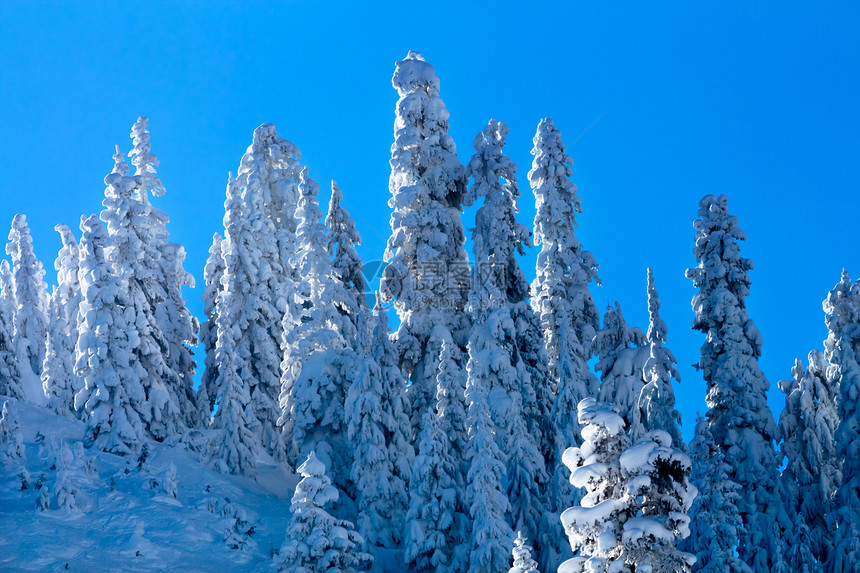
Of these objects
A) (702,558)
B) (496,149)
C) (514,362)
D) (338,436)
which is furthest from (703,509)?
(496,149)

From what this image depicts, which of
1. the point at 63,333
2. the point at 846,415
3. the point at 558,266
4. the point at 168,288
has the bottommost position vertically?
the point at 846,415

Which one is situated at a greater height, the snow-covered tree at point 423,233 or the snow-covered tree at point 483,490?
the snow-covered tree at point 423,233

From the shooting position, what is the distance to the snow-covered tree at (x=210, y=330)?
46312 mm

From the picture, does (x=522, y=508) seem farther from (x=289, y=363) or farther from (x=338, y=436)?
(x=289, y=363)

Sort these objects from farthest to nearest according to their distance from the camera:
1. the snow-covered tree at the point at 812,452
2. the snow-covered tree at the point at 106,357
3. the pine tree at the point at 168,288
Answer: the pine tree at the point at 168,288, the snow-covered tree at the point at 106,357, the snow-covered tree at the point at 812,452

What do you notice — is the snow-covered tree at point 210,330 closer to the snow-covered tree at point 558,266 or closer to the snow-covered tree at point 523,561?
the snow-covered tree at point 558,266

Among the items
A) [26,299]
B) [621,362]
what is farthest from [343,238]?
[26,299]

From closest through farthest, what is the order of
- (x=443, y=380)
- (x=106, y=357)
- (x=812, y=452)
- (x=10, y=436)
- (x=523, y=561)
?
(x=523, y=561) → (x=443, y=380) → (x=812, y=452) → (x=10, y=436) → (x=106, y=357)

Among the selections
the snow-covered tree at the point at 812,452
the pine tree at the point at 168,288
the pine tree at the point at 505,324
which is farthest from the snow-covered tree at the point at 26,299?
the snow-covered tree at the point at 812,452

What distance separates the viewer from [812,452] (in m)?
30.7

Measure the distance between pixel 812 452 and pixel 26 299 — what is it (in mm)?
54702

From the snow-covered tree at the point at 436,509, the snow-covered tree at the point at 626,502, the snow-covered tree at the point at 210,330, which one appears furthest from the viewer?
the snow-covered tree at the point at 210,330

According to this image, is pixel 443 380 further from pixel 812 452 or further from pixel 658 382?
pixel 812 452

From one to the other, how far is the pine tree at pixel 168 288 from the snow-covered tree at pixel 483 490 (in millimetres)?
22061
